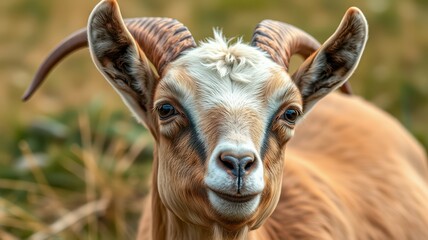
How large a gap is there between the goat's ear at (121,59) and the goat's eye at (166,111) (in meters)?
0.27

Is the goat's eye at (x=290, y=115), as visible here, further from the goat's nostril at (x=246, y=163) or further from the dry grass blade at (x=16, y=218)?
the dry grass blade at (x=16, y=218)

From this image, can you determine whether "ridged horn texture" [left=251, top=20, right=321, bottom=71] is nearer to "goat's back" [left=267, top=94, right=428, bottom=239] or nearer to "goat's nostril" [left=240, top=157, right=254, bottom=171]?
"goat's nostril" [left=240, top=157, right=254, bottom=171]

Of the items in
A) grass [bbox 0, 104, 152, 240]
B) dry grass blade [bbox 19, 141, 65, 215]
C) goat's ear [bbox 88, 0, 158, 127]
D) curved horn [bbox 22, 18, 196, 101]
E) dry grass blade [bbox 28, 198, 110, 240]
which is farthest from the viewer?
dry grass blade [bbox 19, 141, 65, 215]

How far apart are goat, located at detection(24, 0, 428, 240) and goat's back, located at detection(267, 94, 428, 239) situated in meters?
0.01

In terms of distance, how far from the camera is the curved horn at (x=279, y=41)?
17.6ft

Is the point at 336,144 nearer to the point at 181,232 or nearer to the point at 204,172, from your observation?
the point at 181,232

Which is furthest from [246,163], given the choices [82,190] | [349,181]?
[82,190]

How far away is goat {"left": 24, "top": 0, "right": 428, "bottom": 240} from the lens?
4805 mm

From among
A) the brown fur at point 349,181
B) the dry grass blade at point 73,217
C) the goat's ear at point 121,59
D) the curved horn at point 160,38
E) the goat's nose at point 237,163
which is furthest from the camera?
the dry grass blade at point 73,217

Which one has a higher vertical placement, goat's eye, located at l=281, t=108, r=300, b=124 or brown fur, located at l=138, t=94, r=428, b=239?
goat's eye, located at l=281, t=108, r=300, b=124

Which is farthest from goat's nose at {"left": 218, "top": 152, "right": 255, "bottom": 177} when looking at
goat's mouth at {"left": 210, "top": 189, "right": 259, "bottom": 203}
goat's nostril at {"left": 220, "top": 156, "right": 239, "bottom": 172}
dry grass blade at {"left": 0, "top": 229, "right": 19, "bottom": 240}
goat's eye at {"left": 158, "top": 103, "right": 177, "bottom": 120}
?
dry grass blade at {"left": 0, "top": 229, "right": 19, "bottom": 240}

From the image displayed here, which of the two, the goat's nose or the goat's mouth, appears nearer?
the goat's nose

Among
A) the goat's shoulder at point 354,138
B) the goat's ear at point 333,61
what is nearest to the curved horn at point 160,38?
the goat's ear at point 333,61

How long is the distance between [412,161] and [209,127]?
3.24 metres
